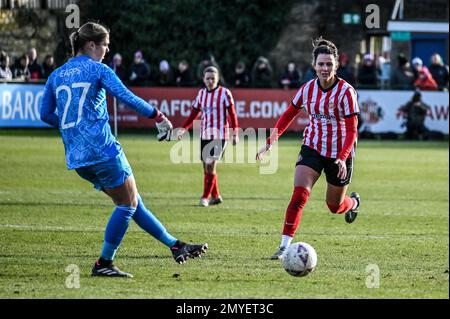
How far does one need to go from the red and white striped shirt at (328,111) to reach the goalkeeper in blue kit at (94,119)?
2.09m

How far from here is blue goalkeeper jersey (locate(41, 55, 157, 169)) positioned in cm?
842

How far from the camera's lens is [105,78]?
8375 millimetres

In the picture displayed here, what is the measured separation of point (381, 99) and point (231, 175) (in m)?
10.3

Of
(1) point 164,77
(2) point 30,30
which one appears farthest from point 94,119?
(2) point 30,30

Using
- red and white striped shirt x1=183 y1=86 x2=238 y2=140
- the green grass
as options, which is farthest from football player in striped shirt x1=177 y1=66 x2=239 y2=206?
the green grass

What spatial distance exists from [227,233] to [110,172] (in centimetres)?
352

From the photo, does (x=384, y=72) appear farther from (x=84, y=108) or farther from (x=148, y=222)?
(x=84, y=108)

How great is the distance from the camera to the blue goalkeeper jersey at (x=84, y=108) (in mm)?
8422

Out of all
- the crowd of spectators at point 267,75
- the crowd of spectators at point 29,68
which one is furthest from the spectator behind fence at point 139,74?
the crowd of spectators at point 29,68

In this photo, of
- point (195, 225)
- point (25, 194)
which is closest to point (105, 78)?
point (195, 225)

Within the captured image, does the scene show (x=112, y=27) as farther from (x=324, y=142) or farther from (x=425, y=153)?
(x=324, y=142)

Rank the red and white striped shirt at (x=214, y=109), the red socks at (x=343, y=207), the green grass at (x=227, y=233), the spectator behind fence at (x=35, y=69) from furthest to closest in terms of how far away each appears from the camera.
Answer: the spectator behind fence at (x=35, y=69) → the red and white striped shirt at (x=214, y=109) → the red socks at (x=343, y=207) → the green grass at (x=227, y=233)

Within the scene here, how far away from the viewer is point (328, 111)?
9977 millimetres

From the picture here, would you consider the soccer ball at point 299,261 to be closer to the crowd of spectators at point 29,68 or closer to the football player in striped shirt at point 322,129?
the football player in striped shirt at point 322,129
